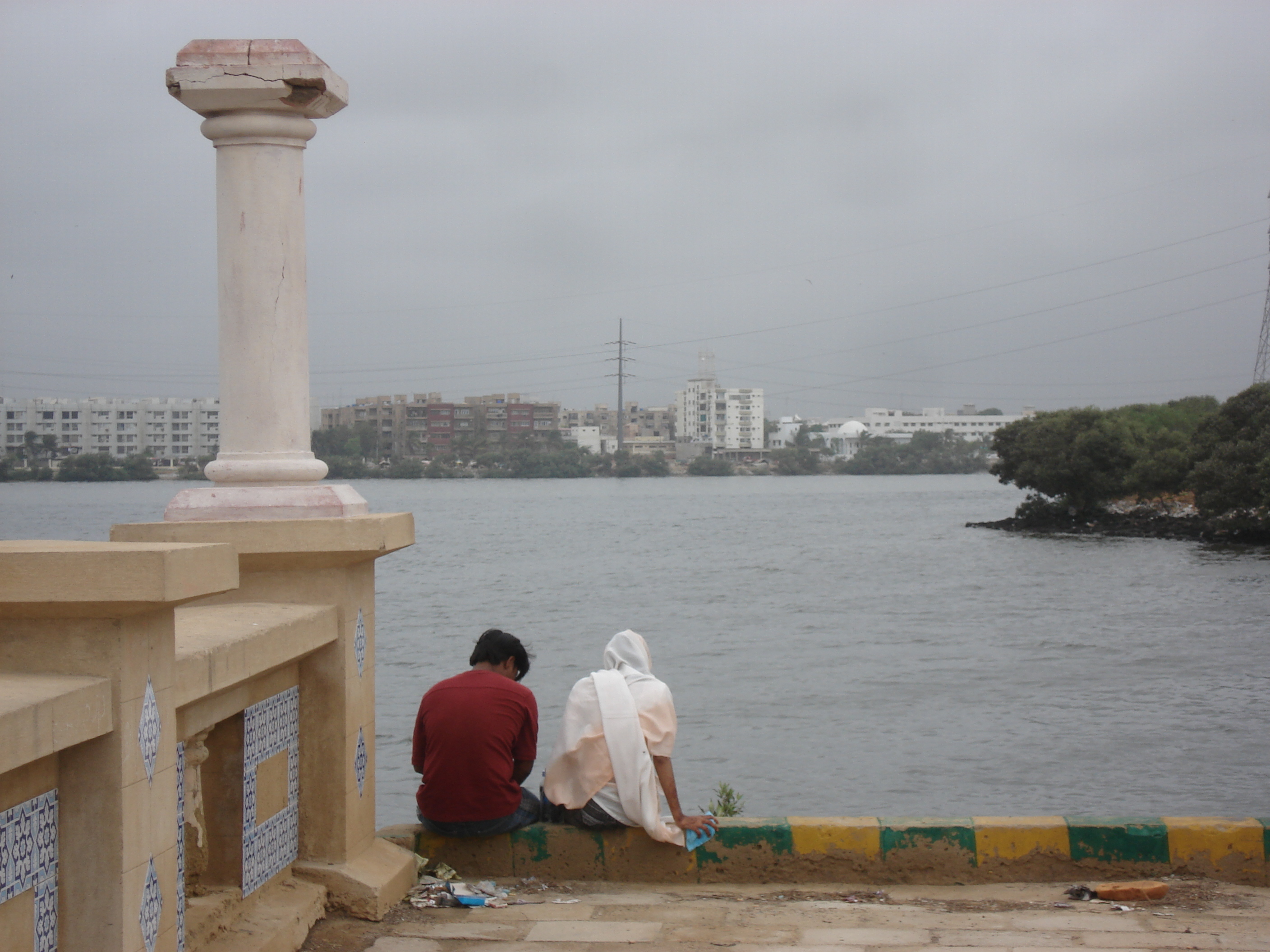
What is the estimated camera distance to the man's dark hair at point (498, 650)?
231 inches

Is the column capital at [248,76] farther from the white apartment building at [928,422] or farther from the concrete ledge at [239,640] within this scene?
the white apartment building at [928,422]

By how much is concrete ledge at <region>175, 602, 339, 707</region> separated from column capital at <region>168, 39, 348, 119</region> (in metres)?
1.92

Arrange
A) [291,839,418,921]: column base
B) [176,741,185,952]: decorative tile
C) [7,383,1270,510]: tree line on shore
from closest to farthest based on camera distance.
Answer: [176,741,185,952]: decorative tile < [291,839,418,921]: column base < [7,383,1270,510]: tree line on shore

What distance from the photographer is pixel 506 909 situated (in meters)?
5.00

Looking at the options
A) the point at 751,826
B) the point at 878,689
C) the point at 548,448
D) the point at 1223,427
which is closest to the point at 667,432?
the point at 548,448

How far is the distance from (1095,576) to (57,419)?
34.3 m

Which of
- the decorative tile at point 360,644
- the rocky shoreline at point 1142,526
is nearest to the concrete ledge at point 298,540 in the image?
the decorative tile at point 360,644

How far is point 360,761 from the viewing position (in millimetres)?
4902

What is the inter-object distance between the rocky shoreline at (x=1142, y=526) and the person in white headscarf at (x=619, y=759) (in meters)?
45.6

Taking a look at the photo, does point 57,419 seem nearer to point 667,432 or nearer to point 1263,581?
point 1263,581

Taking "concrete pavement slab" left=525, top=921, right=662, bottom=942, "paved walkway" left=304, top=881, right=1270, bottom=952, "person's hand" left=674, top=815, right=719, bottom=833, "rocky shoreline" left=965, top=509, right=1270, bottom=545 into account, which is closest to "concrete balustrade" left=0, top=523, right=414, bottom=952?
"paved walkway" left=304, top=881, right=1270, bottom=952

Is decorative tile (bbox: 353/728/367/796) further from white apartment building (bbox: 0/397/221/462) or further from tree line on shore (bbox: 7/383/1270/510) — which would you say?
tree line on shore (bbox: 7/383/1270/510)

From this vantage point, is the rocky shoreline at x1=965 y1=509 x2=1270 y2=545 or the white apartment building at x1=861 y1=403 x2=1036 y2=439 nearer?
the rocky shoreline at x1=965 y1=509 x2=1270 y2=545

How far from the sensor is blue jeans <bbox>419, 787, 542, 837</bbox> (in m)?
5.60
